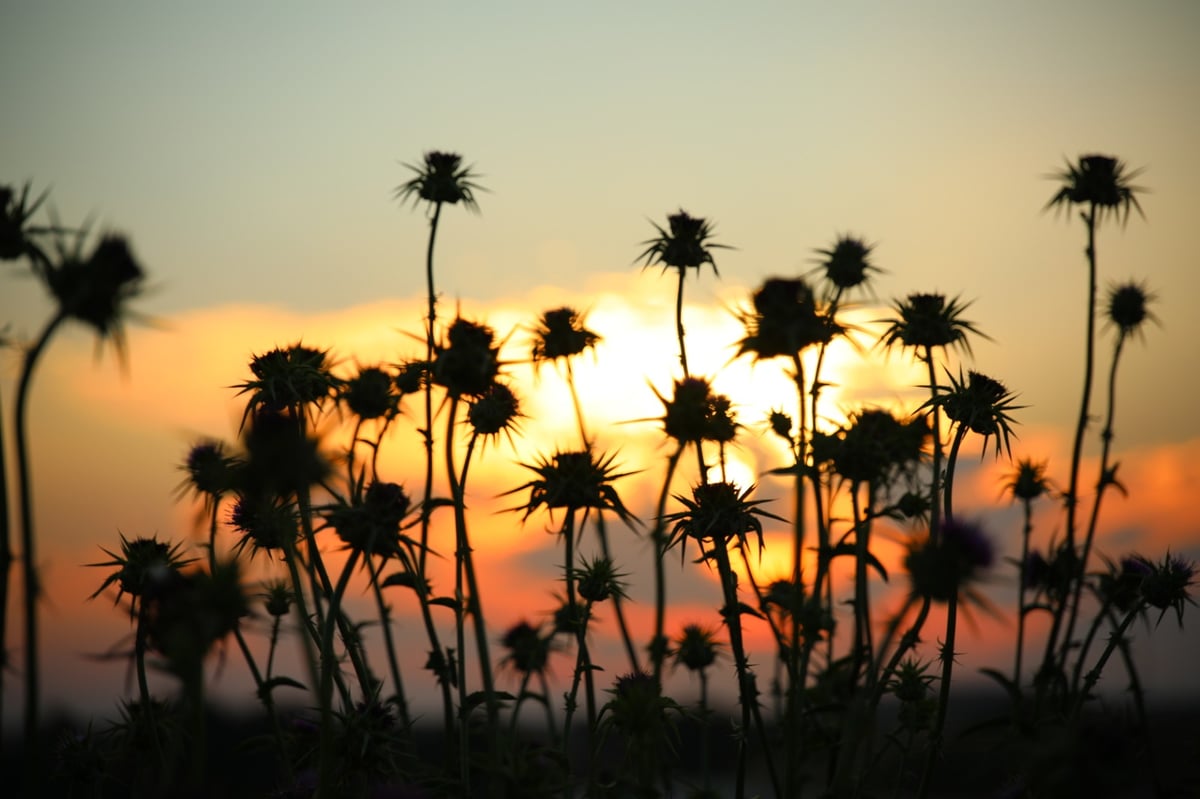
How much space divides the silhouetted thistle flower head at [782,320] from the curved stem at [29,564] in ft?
15.0

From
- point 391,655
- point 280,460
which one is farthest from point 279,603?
point 280,460

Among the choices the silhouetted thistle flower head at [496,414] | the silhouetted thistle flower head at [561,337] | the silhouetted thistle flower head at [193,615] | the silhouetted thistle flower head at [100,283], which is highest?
the silhouetted thistle flower head at [561,337]

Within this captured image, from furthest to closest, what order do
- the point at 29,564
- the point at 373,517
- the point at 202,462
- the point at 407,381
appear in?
the point at 407,381
the point at 202,462
the point at 373,517
the point at 29,564

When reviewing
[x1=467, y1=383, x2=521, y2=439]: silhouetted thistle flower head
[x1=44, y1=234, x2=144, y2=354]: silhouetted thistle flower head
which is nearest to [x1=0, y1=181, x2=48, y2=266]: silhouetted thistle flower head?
[x1=44, y1=234, x2=144, y2=354]: silhouetted thistle flower head

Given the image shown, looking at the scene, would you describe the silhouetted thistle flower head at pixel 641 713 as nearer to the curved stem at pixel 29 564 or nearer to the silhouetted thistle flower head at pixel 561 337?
the curved stem at pixel 29 564

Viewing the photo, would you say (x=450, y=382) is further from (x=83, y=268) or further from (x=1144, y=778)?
(x=1144, y=778)

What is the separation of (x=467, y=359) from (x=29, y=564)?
10.7ft

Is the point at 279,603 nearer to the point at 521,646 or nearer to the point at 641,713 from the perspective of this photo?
the point at 521,646

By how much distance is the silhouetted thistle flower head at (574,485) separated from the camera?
705 cm

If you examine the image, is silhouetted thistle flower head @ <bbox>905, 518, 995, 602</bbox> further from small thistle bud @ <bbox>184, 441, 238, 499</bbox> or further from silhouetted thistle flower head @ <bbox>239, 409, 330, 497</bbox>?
small thistle bud @ <bbox>184, 441, 238, 499</bbox>

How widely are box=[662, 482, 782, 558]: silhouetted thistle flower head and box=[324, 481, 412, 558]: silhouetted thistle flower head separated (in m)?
2.07

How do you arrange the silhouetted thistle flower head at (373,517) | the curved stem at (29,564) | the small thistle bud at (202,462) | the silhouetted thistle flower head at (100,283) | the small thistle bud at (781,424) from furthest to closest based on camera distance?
the small thistle bud at (781,424) → the small thistle bud at (202,462) → the silhouetted thistle flower head at (373,517) → the silhouetted thistle flower head at (100,283) → the curved stem at (29,564)

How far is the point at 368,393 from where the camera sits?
8.83m

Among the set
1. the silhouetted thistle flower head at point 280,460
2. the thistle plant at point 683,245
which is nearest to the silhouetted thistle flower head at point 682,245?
the thistle plant at point 683,245
